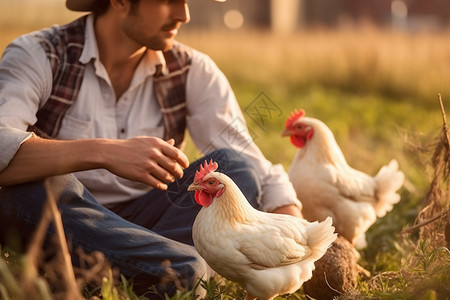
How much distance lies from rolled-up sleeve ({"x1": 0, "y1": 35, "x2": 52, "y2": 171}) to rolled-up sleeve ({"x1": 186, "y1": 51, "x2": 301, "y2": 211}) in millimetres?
780

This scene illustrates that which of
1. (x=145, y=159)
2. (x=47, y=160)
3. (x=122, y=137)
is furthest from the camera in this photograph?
(x=122, y=137)

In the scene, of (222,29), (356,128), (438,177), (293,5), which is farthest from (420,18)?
(438,177)

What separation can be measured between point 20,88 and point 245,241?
1.24 m

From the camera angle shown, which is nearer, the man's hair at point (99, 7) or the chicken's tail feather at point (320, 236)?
the chicken's tail feather at point (320, 236)

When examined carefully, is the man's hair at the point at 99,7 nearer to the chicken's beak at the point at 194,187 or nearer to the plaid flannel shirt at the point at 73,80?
the plaid flannel shirt at the point at 73,80

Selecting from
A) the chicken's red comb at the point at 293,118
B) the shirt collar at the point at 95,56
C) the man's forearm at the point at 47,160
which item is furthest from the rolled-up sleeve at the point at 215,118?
the man's forearm at the point at 47,160

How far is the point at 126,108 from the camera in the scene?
348 cm

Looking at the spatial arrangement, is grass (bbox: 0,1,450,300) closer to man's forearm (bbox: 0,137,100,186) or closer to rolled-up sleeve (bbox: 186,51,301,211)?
man's forearm (bbox: 0,137,100,186)

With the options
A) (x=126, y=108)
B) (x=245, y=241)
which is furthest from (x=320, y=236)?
(x=126, y=108)

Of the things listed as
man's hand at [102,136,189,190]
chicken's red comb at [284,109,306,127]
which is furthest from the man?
chicken's red comb at [284,109,306,127]

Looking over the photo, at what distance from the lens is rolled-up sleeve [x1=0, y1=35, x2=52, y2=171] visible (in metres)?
2.71

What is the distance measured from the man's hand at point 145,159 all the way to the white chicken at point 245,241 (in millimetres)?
121

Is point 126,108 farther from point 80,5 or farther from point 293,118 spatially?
point 293,118

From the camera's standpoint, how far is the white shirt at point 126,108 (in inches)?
122
